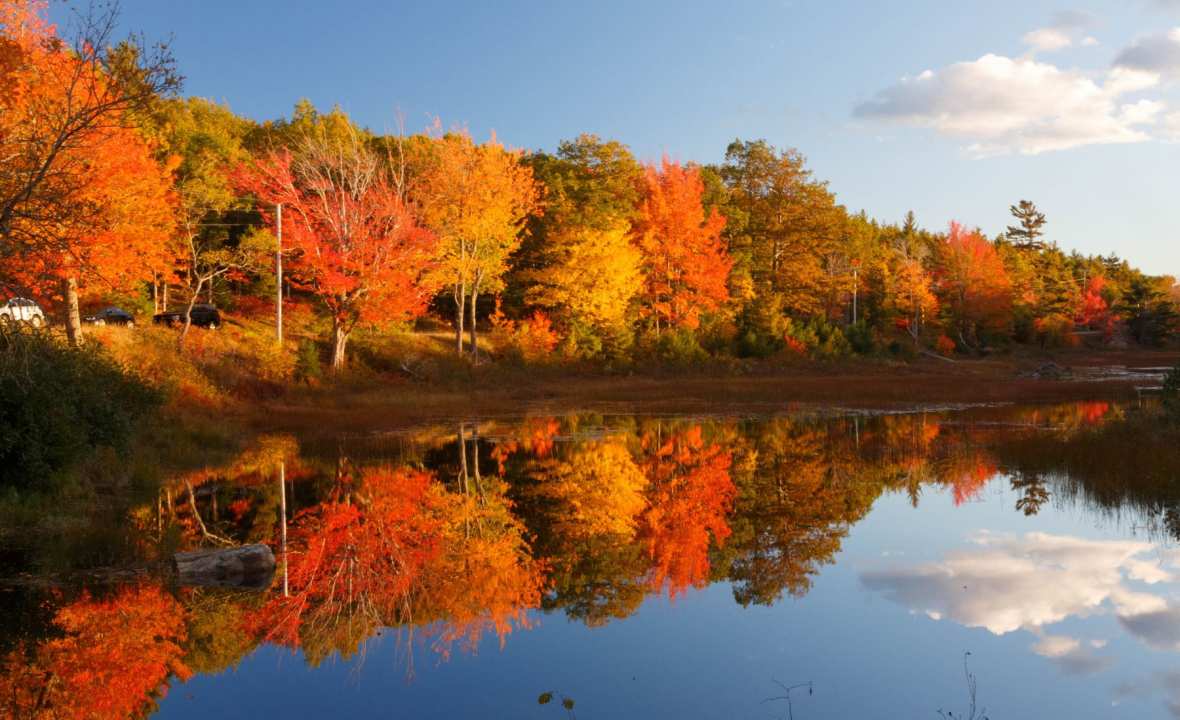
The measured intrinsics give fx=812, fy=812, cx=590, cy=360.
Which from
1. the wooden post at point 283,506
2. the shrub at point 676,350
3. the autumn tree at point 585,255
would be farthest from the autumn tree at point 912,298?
the wooden post at point 283,506

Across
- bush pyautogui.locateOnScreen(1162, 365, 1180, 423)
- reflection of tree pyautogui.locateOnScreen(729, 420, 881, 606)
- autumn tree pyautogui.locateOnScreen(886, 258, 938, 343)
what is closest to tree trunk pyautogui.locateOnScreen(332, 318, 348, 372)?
reflection of tree pyautogui.locateOnScreen(729, 420, 881, 606)

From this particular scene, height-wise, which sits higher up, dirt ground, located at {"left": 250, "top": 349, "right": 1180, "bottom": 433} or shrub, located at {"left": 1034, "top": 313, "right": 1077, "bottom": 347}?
shrub, located at {"left": 1034, "top": 313, "right": 1077, "bottom": 347}

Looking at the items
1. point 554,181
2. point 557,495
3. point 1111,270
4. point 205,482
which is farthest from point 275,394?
point 1111,270

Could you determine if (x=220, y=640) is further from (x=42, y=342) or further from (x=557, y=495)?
(x=42, y=342)

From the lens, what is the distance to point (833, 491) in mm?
19234

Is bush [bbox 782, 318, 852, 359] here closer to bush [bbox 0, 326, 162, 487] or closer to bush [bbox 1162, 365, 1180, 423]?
bush [bbox 1162, 365, 1180, 423]

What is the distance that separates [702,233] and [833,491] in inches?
1591

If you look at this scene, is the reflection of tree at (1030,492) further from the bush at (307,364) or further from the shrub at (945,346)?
the shrub at (945,346)

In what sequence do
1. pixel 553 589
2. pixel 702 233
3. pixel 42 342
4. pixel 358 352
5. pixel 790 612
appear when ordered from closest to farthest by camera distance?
1. pixel 790 612
2. pixel 553 589
3. pixel 42 342
4. pixel 358 352
5. pixel 702 233

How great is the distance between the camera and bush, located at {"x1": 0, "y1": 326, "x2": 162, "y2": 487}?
1488cm

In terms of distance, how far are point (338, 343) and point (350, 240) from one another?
523 cm

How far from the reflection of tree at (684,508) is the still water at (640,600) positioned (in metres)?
0.09

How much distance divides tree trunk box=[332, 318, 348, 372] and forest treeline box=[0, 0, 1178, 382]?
11 centimetres

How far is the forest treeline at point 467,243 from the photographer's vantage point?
18.2m
